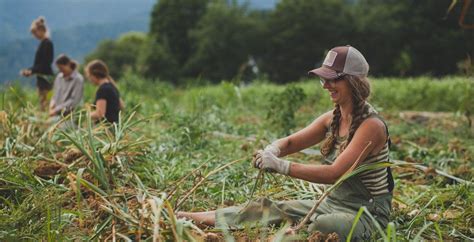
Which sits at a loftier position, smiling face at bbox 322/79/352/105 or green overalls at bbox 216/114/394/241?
smiling face at bbox 322/79/352/105

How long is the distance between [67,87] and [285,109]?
2300 millimetres

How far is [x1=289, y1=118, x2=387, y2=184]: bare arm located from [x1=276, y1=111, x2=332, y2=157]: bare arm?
33 centimetres

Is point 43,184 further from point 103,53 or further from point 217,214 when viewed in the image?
point 103,53

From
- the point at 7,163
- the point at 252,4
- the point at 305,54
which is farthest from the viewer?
the point at 252,4

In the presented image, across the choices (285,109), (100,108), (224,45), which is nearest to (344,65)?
(100,108)

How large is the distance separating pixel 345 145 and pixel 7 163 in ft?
6.67

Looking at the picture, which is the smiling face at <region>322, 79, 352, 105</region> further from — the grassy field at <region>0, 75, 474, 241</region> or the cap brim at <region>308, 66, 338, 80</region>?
the grassy field at <region>0, 75, 474, 241</region>

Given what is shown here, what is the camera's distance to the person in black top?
5.23m

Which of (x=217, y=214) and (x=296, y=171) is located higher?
(x=296, y=171)

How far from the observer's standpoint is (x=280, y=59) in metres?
39.3

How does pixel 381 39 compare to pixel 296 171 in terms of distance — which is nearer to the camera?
pixel 296 171

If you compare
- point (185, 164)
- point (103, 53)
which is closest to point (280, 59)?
point (103, 53)

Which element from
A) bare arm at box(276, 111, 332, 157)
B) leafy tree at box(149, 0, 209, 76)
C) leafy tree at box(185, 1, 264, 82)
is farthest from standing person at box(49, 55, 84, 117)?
leafy tree at box(149, 0, 209, 76)

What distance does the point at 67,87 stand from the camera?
6195 millimetres
